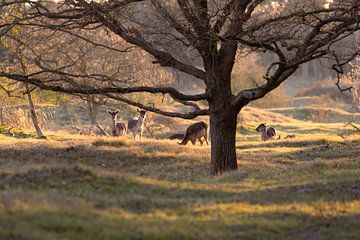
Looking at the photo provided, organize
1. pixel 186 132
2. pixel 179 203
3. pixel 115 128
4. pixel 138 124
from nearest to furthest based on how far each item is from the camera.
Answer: pixel 179 203, pixel 186 132, pixel 115 128, pixel 138 124

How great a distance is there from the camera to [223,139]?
58.0 ft

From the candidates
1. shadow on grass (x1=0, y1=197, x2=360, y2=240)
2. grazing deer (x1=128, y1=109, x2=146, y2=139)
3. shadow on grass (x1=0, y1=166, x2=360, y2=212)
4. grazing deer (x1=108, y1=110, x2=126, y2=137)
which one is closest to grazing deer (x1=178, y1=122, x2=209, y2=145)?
grazing deer (x1=128, y1=109, x2=146, y2=139)

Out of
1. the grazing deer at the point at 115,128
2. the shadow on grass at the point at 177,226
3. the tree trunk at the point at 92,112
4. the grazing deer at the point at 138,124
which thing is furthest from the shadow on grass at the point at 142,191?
the tree trunk at the point at 92,112

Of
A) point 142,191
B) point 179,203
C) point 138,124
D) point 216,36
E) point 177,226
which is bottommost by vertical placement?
point 177,226

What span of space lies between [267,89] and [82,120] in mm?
27663

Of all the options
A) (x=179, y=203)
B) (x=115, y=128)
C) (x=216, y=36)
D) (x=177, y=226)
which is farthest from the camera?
(x=115, y=128)

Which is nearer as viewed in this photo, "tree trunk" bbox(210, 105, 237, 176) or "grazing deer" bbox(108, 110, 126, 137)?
"tree trunk" bbox(210, 105, 237, 176)

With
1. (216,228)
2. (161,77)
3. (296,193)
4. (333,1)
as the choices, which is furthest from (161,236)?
(161,77)

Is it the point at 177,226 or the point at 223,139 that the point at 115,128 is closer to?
the point at 223,139

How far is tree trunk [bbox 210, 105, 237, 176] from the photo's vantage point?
1766 centimetres

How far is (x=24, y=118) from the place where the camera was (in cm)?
3544

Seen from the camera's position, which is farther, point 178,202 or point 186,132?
point 186,132

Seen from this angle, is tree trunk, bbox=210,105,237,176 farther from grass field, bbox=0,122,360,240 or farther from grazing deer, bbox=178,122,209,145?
grazing deer, bbox=178,122,209,145

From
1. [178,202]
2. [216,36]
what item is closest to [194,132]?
[216,36]
